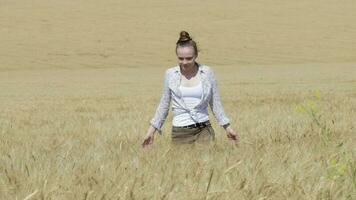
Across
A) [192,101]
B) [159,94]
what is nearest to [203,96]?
[192,101]

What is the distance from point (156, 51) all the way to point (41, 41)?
6426 millimetres

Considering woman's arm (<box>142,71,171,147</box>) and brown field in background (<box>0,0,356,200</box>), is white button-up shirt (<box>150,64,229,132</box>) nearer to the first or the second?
woman's arm (<box>142,71,171,147</box>)

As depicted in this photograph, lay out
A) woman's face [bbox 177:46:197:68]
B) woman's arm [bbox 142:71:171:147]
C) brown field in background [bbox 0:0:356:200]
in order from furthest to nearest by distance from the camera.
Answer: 1. woman's arm [bbox 142:71:171:147]
2. woman's face [bbox 177:46:197:68]
3. brown field in background [bbox 0:0:356:200]

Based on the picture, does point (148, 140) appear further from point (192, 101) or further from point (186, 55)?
point (186, 55)

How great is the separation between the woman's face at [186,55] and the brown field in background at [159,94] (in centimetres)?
59

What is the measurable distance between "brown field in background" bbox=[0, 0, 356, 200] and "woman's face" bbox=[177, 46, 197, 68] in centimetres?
59

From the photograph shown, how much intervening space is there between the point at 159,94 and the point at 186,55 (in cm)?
1326

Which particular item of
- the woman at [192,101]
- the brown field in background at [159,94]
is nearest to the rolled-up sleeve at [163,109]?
the woman at [192,101]

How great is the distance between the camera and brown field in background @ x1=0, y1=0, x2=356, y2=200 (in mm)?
1985

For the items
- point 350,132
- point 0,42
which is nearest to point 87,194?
point 350,132

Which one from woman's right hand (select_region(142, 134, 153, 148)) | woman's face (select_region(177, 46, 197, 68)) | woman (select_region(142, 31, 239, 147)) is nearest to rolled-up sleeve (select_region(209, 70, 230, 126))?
woman (select_region(142, 31, 239, 147))

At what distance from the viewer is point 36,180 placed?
6.43 ft

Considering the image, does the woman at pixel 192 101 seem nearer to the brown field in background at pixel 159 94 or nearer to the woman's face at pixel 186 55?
the woman's face at pixel 186 55

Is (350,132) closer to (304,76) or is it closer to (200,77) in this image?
(200,77)
